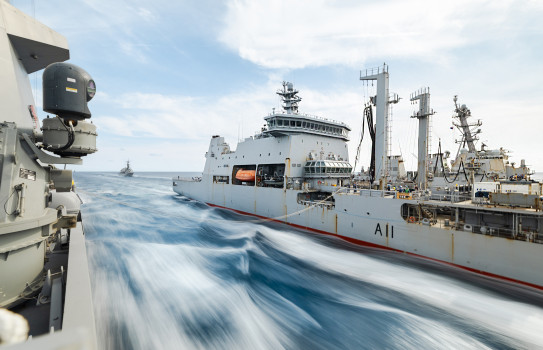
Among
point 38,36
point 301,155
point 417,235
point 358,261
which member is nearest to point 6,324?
point 38,36

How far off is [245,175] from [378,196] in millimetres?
12021

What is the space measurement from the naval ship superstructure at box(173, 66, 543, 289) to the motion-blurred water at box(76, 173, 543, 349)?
3.28 ft

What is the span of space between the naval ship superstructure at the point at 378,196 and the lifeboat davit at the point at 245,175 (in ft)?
0.33

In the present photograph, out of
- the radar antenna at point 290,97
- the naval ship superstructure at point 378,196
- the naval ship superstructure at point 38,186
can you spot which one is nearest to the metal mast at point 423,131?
the naval ship superstructure at point 378,196

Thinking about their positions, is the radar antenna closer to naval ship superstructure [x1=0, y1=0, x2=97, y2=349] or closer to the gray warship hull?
the gray warship hull

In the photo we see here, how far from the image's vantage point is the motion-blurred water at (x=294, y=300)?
6.37 meters

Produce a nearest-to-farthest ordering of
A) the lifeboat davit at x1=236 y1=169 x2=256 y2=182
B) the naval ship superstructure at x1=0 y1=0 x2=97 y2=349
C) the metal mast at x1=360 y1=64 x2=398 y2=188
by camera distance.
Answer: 1. the naval ship superstructure at x1=0 y1=0 x2=97 y2=349
2. the metal mast at x1=360 y1=64 x2=398 y2=188
3. the lifeboat davit at x1=236 y1=169 x2=256 y2=182

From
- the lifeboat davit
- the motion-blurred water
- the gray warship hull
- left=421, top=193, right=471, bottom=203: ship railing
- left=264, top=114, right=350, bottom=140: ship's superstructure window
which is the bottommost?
the motion-blurred water

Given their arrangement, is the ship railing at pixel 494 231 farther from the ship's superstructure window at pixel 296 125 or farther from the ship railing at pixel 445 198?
the ship's superstructure window at pixel 296 125

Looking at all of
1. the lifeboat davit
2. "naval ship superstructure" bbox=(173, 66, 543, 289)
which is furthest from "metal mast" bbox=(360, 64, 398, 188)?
the lifeboat davit

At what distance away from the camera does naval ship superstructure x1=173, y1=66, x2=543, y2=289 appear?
30.5 ft

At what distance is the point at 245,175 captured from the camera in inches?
829

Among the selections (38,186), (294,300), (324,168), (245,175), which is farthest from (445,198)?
(38,186)

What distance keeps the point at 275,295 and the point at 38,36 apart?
33.5 feet
